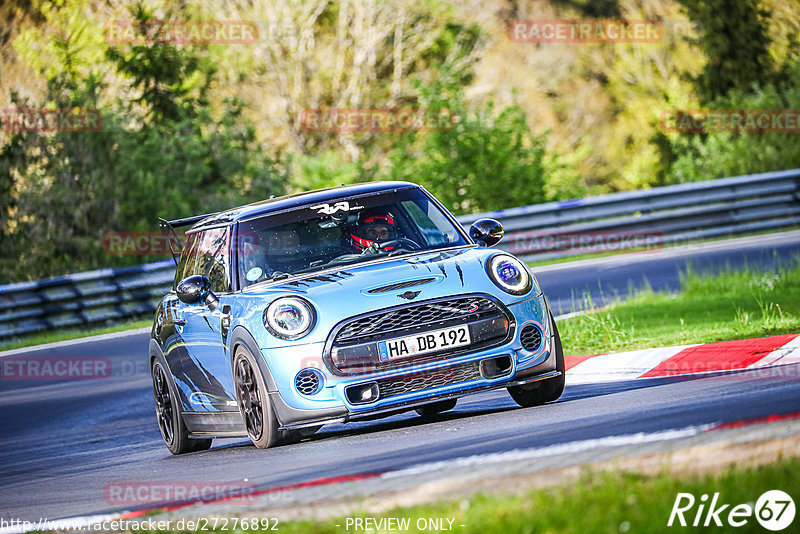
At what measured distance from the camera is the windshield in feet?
28.6

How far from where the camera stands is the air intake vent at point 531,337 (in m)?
8.03

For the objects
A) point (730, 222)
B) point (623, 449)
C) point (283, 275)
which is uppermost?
point (283, 275)

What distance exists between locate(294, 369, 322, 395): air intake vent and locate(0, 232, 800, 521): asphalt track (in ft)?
1.18

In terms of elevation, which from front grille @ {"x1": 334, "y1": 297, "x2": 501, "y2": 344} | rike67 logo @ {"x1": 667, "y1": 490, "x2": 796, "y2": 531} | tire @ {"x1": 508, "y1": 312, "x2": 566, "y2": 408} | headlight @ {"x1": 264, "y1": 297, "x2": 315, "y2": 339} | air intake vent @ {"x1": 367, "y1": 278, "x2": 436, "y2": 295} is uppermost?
air intake vent @ {"x1": 367, "y1": 278, "x2": 436, "y2": 295}

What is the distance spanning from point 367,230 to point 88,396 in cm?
544

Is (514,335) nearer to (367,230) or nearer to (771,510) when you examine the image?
(367,230)

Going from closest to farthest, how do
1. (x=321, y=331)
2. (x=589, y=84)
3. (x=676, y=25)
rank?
(x=321, y=331) → (x=676, y=25) → (x=589, y=84)

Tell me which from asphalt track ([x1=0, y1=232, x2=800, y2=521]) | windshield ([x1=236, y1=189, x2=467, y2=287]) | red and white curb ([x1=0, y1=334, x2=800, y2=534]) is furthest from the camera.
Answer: windshield ([x1=236, y1=189, x2=467, y2=287])

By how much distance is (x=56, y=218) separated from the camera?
79.1 ft

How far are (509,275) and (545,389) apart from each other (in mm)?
865

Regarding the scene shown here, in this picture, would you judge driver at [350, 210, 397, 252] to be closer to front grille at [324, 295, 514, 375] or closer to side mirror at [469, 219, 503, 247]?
side mirror at [469, 219, 503, 247]

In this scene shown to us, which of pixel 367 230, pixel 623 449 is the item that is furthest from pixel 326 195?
pixel 623 449

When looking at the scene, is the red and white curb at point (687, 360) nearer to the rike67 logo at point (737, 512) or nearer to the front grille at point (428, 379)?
the front grille at point (428, 379)

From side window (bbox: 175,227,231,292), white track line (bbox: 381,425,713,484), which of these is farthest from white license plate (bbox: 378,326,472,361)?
white track line (bbox: 381,425,713,484)
